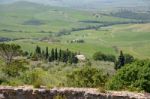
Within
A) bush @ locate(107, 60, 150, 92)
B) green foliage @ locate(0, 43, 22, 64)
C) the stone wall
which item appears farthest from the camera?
green foliage @ locate(0, 43, 22, 64)

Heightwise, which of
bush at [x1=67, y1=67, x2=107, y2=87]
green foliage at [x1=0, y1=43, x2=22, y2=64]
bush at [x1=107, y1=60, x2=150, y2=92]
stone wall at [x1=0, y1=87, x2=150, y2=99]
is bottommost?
green foliage at [x1=0, y1=43, x2=22, y2=64]

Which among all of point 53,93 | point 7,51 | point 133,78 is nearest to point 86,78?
point 133,78

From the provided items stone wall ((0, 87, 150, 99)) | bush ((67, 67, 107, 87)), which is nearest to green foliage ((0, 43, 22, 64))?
bush ((67, 67, 107, 87))

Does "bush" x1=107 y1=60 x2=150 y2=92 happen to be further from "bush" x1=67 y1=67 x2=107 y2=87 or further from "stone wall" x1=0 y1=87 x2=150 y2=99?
"stone wall" x1=0 y1=87 x2=150 y2=99

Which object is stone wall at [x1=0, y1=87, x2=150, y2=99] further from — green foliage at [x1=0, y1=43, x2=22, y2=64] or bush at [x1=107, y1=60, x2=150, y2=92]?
green foliage at [x1=0, y1=43, x2=22, y2=64]

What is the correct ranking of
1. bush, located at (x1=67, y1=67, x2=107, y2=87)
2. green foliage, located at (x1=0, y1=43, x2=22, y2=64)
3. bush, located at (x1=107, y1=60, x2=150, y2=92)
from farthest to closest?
1. green foliage, located at (x1=0, y1=43, x2=22, y2=64)
2. bush, located at (x1=67, y1=67, x2=107, y2=87)
3. bush, located at (x1=107, y1=60, x2=150, y2=92)

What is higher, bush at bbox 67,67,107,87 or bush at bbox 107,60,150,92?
bush at bbox 107,60,150,92

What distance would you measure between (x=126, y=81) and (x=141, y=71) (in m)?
1.50

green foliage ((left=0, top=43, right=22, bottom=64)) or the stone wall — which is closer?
the stone wall

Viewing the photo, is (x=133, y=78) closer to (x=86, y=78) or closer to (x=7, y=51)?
(x=86, y=78)

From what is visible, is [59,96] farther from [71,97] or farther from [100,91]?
[100,91]

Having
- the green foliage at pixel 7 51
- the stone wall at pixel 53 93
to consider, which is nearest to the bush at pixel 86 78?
the stone wall at pixel 53 93

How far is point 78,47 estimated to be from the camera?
193625 mm

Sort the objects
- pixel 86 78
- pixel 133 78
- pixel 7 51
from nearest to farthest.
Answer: pixel 133 78
pixel 86 78
pixel 7 51
